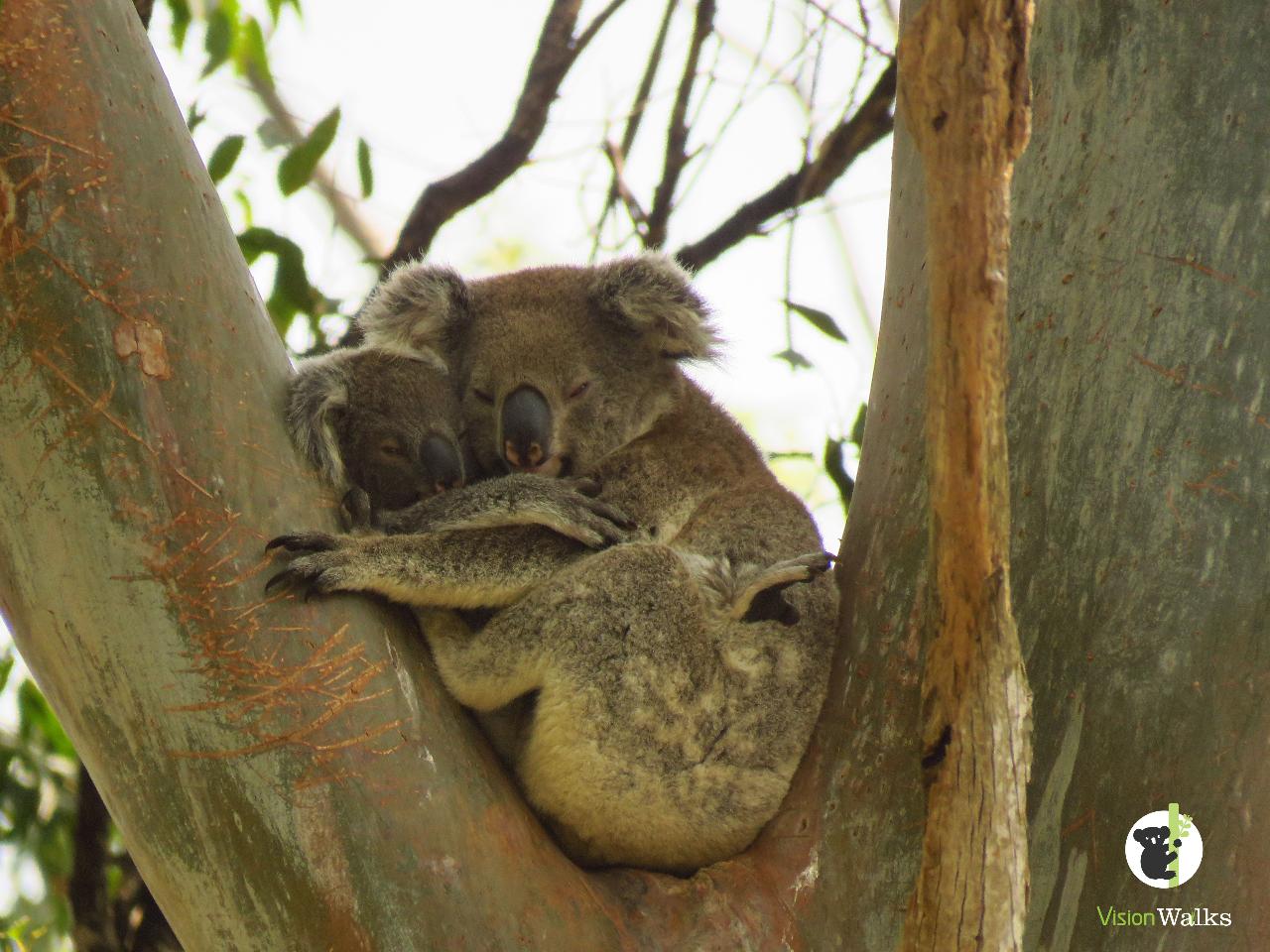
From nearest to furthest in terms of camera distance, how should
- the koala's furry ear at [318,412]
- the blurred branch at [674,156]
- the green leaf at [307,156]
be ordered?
the koala's furry ear at [318,412], the green leaf at [307,156], the blurred branch at [674,156]

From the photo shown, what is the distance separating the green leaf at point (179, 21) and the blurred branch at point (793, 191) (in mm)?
1850

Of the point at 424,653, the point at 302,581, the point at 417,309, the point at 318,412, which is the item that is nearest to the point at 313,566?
the point at 302,581

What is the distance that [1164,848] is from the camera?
2.20m

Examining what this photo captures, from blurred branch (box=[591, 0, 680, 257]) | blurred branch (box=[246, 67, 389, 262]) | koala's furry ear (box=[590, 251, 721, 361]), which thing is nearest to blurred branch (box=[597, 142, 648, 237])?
blurred branch (box=[591, 0, 680, 257])

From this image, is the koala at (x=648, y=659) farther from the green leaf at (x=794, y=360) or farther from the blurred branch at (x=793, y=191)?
the blurred branch at (x=793, y=191)

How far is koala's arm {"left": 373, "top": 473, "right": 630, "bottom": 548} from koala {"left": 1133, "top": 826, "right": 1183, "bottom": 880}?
3.74 ft

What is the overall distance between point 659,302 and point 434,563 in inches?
50.3

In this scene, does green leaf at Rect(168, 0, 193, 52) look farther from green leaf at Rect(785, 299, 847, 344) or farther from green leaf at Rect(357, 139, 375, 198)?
green leaf at Rect(785, 299, 847, 344)

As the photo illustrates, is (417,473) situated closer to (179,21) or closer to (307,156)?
(307,156)

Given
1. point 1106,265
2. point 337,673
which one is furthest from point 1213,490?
point 337,673

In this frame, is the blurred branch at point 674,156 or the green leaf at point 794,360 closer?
the green leaf at point 794,360

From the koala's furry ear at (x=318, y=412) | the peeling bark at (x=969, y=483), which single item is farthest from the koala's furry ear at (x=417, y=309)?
the peeling bark at (x=969, y=483)

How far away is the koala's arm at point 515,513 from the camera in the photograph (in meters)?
2.73

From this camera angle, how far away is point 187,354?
213cm
